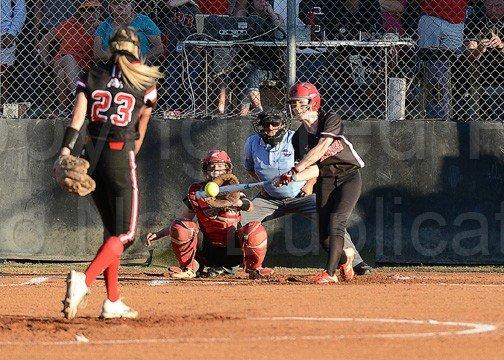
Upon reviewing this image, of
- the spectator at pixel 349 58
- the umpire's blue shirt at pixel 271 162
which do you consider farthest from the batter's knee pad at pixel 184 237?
the spectator at pixel 349 58

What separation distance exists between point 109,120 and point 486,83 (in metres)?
5.97

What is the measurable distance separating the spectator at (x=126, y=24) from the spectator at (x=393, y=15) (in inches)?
97.0

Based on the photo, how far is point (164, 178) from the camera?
12242 millimetres

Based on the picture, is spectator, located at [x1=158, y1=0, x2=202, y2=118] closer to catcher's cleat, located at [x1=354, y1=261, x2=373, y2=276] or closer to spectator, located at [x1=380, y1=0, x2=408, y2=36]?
spectator, located at [x1=380, y1=0, x2=408, y2=36]

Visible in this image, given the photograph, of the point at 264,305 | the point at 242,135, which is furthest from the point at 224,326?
the point at 242,135

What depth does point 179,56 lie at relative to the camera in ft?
39.1

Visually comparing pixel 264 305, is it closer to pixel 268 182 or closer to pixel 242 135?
pixel 268 182

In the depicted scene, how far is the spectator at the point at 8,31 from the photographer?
39.4 feet

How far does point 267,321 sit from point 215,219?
3.64 m

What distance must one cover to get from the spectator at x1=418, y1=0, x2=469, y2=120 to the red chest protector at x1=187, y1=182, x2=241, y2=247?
8.99 ft

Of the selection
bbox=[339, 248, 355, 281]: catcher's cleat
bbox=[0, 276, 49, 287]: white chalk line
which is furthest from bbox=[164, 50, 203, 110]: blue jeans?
bbox=[339, 248, 355, 281]: catcher's cleat

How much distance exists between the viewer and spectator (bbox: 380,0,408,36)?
1195cm

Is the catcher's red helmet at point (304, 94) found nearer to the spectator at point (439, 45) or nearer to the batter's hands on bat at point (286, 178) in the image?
the batter's hands on bat at point (286, 178)

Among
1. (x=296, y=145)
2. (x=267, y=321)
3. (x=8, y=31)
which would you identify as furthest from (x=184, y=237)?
(x=267, y=321)
